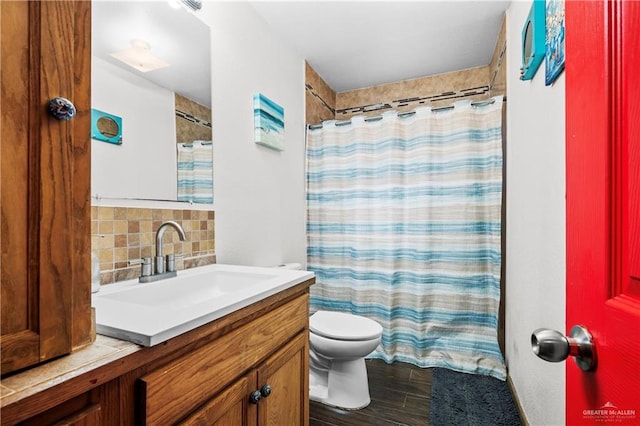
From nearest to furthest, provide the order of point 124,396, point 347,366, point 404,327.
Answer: point 124,396 < point 347,366 < point 404,327

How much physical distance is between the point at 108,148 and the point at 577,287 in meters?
1.39

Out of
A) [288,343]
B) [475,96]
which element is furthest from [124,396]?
[475,96]

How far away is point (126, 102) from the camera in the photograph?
1156 millimetres

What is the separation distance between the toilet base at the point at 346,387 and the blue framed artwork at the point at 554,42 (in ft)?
5.25

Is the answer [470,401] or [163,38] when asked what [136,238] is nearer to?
[163,38]

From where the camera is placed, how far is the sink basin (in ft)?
1.93

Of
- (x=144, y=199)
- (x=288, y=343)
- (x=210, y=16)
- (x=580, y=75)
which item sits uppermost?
(x=210, y=16)

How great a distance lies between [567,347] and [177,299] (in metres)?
1.16

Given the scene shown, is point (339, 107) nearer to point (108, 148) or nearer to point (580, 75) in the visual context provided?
point (108, 148)

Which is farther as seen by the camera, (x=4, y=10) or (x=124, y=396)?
(x=124, y=396)

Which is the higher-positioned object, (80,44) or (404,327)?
(80,44)

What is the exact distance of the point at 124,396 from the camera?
54cm

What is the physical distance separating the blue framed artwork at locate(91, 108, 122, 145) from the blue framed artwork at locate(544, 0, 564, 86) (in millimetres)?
1560

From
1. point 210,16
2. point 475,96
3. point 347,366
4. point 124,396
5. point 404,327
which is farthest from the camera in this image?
point 475,96
